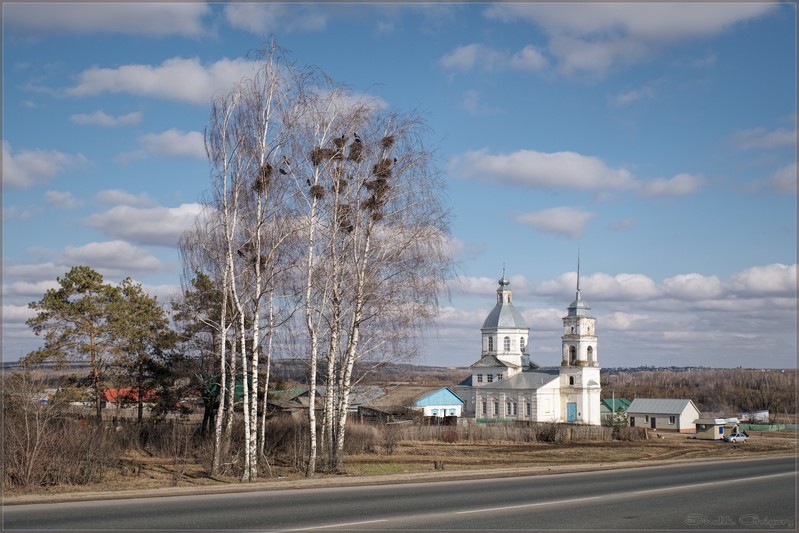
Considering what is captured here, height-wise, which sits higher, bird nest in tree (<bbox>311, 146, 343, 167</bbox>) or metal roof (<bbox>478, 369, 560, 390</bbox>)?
bird nest in tree (<bbox>311, 146, 343, 167</bbox>)

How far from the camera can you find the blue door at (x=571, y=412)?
269 feet

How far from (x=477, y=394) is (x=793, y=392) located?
87.7m

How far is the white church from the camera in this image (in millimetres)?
81750

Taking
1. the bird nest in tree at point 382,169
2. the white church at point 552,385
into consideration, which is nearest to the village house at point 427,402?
the white church at point 552,385

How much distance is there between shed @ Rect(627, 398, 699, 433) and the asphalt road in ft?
214

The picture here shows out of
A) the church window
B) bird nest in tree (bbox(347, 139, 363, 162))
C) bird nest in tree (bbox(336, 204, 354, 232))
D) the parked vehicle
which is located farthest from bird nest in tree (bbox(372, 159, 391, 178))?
the church window

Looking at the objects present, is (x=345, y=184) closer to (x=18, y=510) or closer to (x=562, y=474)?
(x=562, y=474)

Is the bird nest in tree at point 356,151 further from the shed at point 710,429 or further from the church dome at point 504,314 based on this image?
the church dome at point 504,314

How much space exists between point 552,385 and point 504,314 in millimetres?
14094

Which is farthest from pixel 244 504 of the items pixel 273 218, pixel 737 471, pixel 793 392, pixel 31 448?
pixel 793 392

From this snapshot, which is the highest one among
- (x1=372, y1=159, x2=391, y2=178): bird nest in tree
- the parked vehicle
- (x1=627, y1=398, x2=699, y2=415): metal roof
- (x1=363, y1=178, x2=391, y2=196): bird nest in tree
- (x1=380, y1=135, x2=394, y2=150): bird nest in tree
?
(x1=380, y1=135, x2=394, y2=150): bird nest in tree

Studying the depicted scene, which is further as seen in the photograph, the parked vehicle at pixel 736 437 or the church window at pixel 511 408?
the church window at pixel 511 408

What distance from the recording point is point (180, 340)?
37375mm

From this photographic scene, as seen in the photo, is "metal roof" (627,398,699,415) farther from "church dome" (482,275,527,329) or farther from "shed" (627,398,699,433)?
"church dome" (482,275,527,329)
